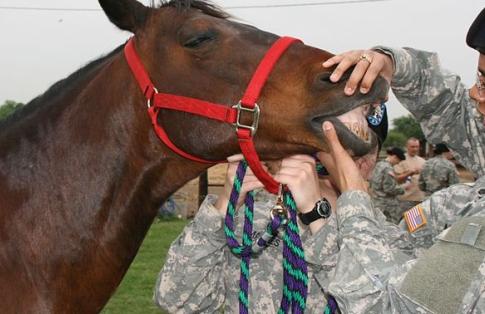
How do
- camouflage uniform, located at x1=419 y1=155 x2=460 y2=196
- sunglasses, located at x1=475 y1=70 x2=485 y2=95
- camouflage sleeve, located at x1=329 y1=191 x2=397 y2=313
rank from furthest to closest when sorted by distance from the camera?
camouflage uniform, located at x1=419 y1=155 x2=460 y2=196 < sunglasses, located at x1=475 y1=70 x2=485 y2=95 < camouflage sleeve, located at x1=329 y1=191 x2=397 y2=313

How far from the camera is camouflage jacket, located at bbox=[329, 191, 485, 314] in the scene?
160 cm

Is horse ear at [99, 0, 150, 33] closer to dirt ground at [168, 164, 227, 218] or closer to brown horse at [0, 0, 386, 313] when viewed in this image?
brown horse at [0, 0, 386, 313]

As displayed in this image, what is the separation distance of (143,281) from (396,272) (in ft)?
21.6

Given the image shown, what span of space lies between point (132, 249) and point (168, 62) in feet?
2.86

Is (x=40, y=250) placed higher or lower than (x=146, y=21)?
lower

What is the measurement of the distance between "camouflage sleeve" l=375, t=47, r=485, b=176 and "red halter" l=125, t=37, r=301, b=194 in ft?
1.79

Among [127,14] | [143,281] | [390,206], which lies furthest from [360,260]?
[390,206]

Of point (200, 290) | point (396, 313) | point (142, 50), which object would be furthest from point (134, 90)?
point (396, 313)

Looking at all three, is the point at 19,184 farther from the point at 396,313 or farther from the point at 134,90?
the point at 396,313

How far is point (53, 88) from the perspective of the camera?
277cm

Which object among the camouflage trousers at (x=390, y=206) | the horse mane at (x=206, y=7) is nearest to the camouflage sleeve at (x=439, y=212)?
the horse mane at (x=206, y=7)

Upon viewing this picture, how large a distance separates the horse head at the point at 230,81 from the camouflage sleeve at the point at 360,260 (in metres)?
0.30

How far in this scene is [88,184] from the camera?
2539 mm

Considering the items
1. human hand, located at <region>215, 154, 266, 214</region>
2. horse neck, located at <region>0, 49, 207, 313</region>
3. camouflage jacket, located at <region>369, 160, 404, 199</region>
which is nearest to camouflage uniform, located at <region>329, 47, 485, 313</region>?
human hand, located at <region>215, 154, 266, 214</region>
